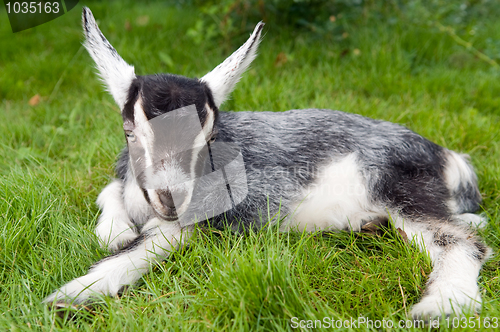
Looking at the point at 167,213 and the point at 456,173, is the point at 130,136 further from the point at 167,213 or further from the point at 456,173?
the point at 456,173

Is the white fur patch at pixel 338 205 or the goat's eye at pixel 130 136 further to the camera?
the white fur patch at pixel 338 205

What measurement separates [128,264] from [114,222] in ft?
1.66

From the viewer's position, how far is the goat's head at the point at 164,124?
8.09ft

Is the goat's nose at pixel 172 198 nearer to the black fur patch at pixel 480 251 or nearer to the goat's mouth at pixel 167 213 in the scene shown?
the goat's mouth at pixel 167 213

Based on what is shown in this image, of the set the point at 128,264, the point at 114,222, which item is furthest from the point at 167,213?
the point at 114,222

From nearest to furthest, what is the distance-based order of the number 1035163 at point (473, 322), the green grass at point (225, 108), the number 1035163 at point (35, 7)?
the number 1035163 at point (473, 322), the green grass at point (225, 108), the number 1035163 at point (35, 7)

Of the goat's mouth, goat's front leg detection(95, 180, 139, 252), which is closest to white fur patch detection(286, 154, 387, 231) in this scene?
the goat's mouth

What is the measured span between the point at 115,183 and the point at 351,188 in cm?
189

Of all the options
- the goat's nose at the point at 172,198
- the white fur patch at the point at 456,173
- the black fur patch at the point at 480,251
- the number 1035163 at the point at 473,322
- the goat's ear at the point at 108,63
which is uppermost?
the goat's ear at the point at 108,63

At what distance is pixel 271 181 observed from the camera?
124 inches

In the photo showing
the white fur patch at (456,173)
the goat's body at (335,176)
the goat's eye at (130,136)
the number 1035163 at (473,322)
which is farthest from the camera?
the white fur patch at (456,173)

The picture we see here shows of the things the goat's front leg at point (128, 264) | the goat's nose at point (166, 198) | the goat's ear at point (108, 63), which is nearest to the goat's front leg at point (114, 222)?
the goat's front leg at point (128, 264)

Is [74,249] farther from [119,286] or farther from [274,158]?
[274,158]

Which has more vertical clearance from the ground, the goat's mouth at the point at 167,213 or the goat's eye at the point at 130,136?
the goat's eye at the point at 130,136
